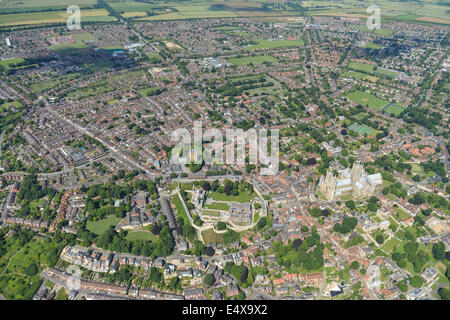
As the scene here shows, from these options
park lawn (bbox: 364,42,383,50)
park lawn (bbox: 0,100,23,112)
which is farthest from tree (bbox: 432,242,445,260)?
park lawn (bbox: 364,42,383,50)

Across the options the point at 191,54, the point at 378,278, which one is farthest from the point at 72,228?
the point at 191,54

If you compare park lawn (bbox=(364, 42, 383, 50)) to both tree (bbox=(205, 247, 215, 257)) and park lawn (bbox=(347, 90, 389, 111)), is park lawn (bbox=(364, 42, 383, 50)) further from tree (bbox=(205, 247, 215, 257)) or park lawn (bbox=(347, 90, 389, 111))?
tree (bbox=(205, 247, 215, 257))

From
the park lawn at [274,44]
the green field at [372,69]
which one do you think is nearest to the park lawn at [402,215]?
the green field at [372,69]

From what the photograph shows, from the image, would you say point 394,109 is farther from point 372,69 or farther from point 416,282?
point 416,282

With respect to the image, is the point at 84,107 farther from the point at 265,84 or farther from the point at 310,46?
the point at 310,46

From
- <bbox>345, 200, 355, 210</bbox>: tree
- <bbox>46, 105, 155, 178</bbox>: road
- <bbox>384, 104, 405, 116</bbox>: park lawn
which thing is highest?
<bbox>384, 104, 405, 116</bbox>: park lawn

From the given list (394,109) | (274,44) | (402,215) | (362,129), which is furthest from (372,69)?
(402,215)
